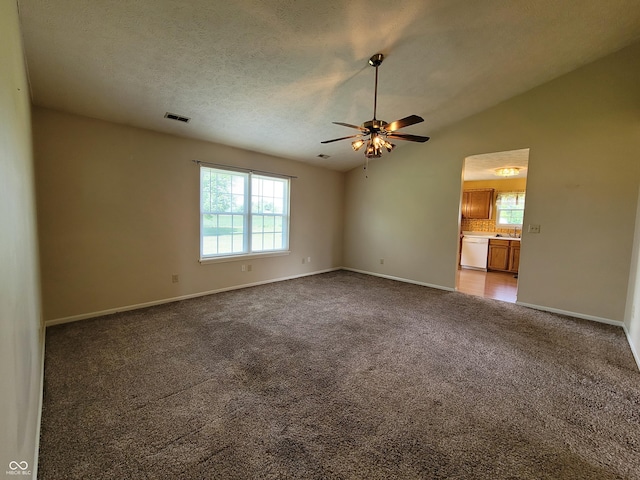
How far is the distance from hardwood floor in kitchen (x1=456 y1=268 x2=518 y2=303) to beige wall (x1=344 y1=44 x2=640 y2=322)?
1.50 ft

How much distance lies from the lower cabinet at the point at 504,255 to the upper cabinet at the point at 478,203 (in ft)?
3.14

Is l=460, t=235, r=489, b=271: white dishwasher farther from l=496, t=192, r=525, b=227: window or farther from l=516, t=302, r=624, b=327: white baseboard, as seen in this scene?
l=516, t=302, r=624, b=327: white baseboard

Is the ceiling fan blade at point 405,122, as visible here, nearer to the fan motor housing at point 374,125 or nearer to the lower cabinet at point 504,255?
the fan motor housing at point 374,125

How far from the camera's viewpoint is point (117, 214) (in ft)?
12.0

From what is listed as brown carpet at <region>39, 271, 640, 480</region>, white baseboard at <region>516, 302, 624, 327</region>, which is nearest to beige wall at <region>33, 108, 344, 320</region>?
brown carpet at <region>39, 271, 640, 480</region>

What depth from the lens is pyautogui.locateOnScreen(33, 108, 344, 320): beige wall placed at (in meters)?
3.22

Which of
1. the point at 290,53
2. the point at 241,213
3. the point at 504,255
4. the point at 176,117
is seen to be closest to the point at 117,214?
the point at 176,117

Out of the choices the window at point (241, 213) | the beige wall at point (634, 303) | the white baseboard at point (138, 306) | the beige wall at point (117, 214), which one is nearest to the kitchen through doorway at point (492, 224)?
the beige wall at point (634, 303)

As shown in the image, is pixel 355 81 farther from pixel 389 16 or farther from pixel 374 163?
pixel 374 163

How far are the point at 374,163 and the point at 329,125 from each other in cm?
206

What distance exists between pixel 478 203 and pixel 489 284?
9.53 feet

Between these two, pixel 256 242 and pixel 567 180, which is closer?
pixel 567 180

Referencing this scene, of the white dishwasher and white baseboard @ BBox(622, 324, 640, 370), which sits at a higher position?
the white dishwasher

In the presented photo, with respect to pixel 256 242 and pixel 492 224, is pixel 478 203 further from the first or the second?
pixel 256 242
